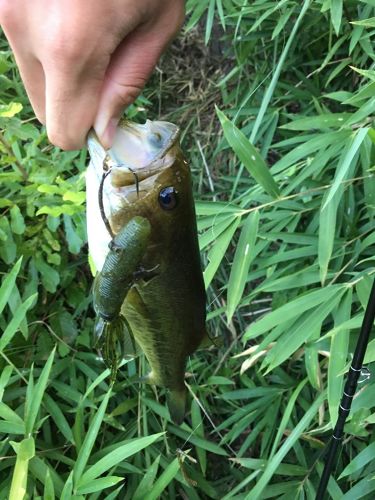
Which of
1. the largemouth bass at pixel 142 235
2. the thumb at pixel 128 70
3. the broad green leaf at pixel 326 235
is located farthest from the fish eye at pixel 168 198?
the broad green leaf at pixel 326 235

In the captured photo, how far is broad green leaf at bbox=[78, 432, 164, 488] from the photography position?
1315mm

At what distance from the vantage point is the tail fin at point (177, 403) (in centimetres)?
108

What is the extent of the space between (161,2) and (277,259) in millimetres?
998

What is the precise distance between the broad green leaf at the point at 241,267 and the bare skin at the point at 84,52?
0.68 metres

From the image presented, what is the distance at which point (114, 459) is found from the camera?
135 centimetres

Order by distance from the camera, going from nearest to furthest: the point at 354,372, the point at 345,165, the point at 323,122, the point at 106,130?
the point at 106,130 → the point at 354,372 → the point at 345,165 → the point at 323,122

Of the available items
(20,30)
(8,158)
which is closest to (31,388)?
(8,158)

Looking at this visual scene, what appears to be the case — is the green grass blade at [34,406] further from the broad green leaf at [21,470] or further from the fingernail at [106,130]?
the fingernail at [106,130]

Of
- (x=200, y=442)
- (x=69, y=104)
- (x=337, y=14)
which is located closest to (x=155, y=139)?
(x=69, y=104)

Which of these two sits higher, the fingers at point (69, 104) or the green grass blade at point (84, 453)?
the fingers at point (69, 104)

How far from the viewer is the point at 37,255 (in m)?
1.82

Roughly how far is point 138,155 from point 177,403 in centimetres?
51

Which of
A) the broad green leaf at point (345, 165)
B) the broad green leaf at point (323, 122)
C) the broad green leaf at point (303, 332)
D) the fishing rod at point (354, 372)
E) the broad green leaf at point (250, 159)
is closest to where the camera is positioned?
the fishing rod at point (354, 372)

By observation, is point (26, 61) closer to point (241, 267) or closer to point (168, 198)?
point (168, 198)
